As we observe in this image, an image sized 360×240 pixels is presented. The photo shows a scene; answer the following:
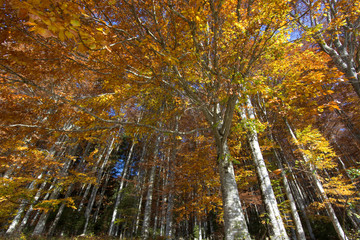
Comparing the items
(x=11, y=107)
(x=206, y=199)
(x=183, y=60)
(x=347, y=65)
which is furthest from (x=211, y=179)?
(x=11, y=107)

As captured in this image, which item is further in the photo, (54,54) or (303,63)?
(303,63)

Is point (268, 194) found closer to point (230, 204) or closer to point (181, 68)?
point (230, 204)

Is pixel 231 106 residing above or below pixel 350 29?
below

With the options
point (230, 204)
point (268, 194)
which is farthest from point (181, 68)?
point (268, 194)

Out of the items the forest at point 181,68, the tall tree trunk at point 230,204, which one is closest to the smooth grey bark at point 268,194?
the forest at point 181,68

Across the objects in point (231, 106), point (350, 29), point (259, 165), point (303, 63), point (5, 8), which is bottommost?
point (259, 165)

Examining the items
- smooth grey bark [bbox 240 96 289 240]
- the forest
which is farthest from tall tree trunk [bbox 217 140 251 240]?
smooth grey bark [bbox 240 96 289 240]

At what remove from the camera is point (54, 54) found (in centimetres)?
393

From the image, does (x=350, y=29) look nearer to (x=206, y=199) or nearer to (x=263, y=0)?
(x=263, y=0)

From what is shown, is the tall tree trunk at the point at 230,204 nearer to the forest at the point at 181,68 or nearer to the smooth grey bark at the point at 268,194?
the forest at the point at 181,68

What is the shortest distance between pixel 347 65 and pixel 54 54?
8288 millimetres

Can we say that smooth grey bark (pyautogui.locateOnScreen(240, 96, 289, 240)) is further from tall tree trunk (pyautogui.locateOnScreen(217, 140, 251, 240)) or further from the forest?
tall tree trunk (pyautogui.locateOnScreen(217, 140, 251, 240))

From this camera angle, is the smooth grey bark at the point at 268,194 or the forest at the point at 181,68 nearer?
the forest at the point at 181,68

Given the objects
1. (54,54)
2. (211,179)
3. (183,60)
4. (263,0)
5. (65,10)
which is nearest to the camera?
(65,10)
